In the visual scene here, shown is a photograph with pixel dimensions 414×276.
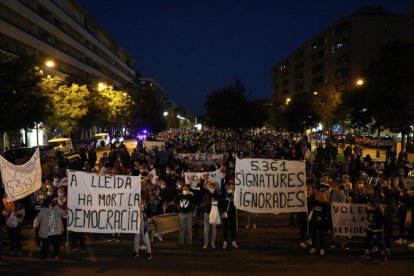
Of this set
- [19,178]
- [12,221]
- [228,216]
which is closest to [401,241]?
[228,216]

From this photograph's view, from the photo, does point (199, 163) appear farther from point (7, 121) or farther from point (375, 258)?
point (7, 121)

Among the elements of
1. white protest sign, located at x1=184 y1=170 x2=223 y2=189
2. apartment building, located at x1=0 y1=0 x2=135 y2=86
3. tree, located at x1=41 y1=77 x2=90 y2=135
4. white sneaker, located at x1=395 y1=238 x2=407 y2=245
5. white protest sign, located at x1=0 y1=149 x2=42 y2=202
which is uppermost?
apartment building, located at x1=0 y1=0 x2=135 y2=86

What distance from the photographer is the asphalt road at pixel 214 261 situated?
9.48m

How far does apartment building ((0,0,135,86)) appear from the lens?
49366mm

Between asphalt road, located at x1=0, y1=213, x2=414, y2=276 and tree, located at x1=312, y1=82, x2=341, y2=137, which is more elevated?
tree, located at x1=312, y1=82, x2=341, y2=137

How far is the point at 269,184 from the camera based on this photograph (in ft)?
38.6

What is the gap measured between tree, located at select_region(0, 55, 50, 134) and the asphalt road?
63.3 feet

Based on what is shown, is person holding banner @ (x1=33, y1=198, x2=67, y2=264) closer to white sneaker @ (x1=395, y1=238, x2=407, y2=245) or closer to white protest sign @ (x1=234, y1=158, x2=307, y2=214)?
A: white protest sign @ (x1=234, y1=158, x2=307, y2=214)

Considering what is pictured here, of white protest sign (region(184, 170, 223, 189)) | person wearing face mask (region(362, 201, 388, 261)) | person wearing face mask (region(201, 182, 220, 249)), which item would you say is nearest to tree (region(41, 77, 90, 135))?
white protest sign (region(184, 170, 223, 189))

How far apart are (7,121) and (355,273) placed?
25.7 meters

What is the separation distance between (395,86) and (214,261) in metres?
21.2

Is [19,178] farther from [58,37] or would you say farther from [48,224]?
[58,37]

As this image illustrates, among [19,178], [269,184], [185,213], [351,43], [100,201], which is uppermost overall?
[351,43]

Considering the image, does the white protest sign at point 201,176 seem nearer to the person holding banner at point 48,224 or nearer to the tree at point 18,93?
the person holding banner at point 48,224
